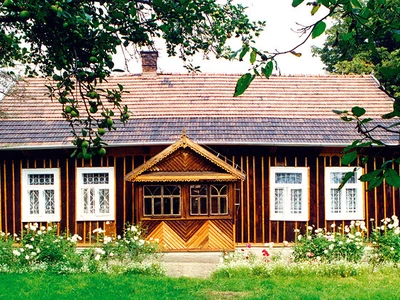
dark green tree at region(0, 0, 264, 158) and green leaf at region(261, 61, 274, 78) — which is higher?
dark green tree at region(0, 0, 264, 158)

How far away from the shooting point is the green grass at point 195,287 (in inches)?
319

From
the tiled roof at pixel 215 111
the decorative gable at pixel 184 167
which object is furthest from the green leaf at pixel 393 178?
the tiled roof at pixel 215 111

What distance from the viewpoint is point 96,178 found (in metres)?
13.8

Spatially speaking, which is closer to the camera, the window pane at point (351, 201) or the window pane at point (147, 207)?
the window pane at point (147, 207)

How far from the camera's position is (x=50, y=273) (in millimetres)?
9797

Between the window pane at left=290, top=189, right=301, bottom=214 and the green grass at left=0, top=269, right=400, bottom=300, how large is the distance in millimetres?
4281

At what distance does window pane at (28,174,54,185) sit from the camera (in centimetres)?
1380

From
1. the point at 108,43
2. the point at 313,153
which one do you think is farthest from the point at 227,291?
the point at 313,153

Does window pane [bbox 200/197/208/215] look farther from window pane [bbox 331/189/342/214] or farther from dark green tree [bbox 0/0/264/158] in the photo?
dark green tree [bbox 0/0/264/158]

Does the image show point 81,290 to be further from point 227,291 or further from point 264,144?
point 264,144

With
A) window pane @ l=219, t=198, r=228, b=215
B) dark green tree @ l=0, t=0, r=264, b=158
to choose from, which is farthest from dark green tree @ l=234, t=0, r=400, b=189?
window pane @ l=219, t=198, r=228, b=215

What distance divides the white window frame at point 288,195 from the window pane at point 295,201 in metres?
0.04

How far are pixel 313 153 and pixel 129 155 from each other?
4.96 meters

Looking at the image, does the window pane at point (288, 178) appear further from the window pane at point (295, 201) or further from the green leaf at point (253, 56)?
the green leaf at point (253, 56)
